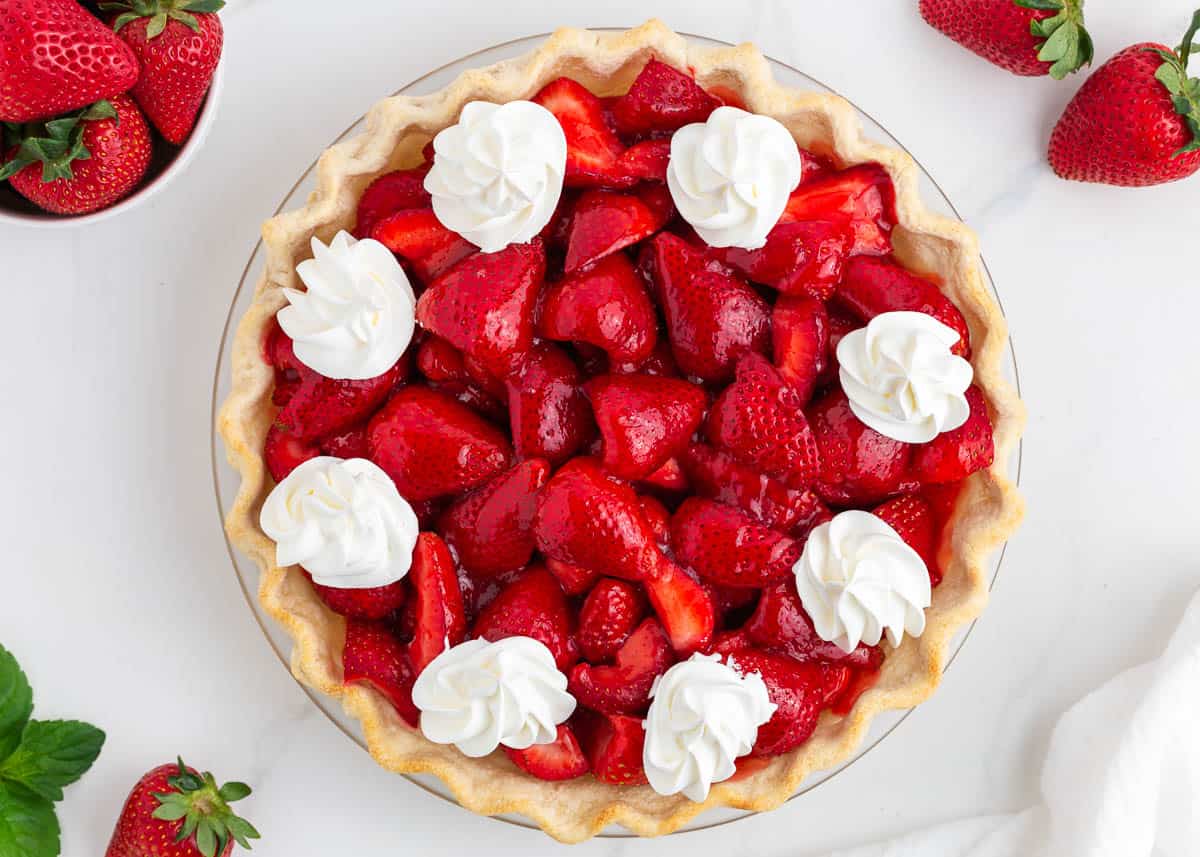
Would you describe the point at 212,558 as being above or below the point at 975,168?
below

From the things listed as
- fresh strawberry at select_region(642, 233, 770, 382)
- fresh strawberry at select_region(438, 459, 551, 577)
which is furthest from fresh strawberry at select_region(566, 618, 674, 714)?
fresh strawberry at select_region(642, 233, 770, 382)

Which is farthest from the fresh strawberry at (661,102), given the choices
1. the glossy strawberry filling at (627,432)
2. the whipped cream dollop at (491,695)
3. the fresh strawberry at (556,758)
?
the fresh strawberry at (556,758)

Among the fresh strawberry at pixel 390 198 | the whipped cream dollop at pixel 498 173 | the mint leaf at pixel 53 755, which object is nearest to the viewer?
the whipped cream dollop at pixel 498 173

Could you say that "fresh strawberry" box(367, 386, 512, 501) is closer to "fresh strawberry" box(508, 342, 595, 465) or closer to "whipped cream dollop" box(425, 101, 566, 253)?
"fresh strawberry" box(508, 342, 595, 465)

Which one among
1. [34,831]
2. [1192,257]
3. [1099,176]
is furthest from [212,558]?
[1192,257]

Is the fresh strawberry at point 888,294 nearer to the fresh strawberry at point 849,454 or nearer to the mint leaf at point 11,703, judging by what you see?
the fresh strawberry at point 849,454

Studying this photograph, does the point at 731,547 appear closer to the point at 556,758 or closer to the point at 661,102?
the point at 556,758

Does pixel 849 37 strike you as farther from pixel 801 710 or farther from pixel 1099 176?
pixel 801 710
